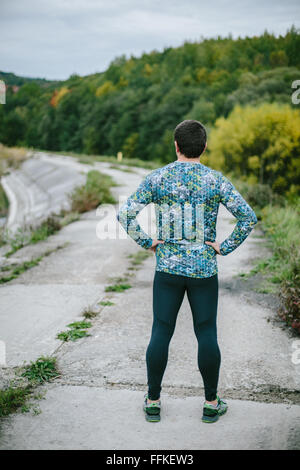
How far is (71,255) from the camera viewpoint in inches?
307

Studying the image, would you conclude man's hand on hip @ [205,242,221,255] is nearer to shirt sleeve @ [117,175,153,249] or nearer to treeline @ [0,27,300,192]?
shirt sleeve @ [117,175,153,249]

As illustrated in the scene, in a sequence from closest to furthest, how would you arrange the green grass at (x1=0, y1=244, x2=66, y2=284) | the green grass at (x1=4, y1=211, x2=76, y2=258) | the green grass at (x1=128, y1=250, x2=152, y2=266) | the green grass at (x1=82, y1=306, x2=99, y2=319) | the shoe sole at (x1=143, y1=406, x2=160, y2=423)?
the shoe sole at (x1=143, y1=406, x2=160, y2=423)
the green grass at (x1=82, y1=306, x2=99, y2=319)
the green grass at (x1=0, y1=244, x2=66, y2=284)
the green grass at (x1=128, y1=250, x2=152, y2=266)
the green grass at (x1=4, y1=211, x2=76, y2=258)

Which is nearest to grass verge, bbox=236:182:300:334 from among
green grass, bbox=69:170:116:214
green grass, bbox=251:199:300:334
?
green grass, bbox=251:199:300:334

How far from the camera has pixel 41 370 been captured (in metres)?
3.56

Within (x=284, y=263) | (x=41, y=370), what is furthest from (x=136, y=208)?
(x=284, y=263)

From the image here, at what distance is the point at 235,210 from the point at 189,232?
32 centimetres

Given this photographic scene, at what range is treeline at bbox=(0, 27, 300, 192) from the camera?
5400 cm

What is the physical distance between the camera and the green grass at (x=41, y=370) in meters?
3.48

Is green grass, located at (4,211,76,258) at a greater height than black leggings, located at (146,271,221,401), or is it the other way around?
black leggings, located at (146,271,221,401)

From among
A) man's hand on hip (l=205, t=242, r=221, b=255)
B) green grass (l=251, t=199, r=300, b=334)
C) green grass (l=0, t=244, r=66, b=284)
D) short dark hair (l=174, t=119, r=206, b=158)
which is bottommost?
green grass (l=0, t=244, r=66, b=284)

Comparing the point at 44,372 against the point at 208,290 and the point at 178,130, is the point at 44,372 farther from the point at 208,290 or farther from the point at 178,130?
the point at 178,130

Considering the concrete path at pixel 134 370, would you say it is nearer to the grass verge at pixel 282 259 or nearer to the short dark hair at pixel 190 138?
the grass verge at pixel 282 259

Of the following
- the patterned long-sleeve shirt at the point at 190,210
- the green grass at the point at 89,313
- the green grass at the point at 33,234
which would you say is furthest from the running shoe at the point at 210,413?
the green grass at the point at 33,234

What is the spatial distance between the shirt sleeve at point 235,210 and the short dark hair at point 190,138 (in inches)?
9.4
